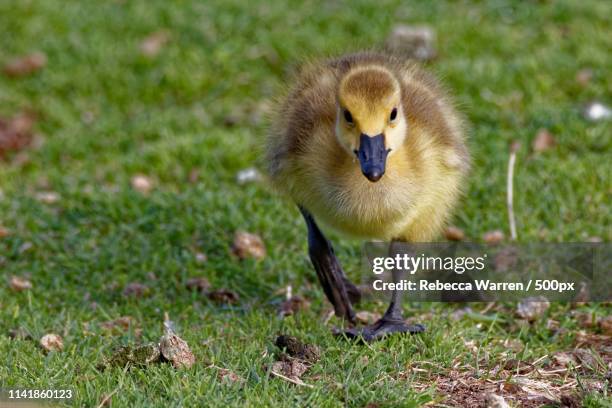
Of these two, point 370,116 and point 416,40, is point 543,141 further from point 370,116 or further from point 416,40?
point 370,116

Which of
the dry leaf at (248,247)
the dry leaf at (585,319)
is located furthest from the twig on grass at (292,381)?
the dry leaf at (248,247)

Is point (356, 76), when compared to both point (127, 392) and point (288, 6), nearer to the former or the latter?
point (127, 392)

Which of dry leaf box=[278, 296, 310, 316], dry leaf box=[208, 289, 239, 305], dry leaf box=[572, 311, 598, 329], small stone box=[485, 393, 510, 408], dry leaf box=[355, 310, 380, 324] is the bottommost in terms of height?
dry leaf box=[208, 289, 239, 305]

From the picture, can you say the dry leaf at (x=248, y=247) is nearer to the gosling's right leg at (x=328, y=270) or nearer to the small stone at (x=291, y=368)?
the gosling's right leg at (x=328, y=270)

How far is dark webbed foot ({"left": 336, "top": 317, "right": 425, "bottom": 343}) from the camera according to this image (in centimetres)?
407

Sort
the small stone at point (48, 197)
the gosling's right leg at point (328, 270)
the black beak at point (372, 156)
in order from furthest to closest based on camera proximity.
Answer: the small stone at point (48, 197), the gosling's right leg at point (328, 270), the black beak at point (372, 156)

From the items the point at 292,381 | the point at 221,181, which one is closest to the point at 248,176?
the point at 221,181

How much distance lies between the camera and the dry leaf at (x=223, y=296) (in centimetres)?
518

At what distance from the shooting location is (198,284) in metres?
5.30

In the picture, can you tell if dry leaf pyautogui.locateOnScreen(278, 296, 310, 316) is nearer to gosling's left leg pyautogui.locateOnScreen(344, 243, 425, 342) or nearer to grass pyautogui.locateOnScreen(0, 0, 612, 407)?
grass pyautogui.locateOnScreen(0, 0, 612, 407)

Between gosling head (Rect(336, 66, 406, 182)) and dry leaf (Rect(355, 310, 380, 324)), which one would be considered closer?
gosling head (Rect(336, 66, 406, 182))

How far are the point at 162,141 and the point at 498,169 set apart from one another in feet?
7.74

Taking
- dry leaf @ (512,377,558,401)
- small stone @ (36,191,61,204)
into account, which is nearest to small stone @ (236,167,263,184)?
small stone @ (36,191,61,204)

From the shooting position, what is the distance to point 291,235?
572 cm
